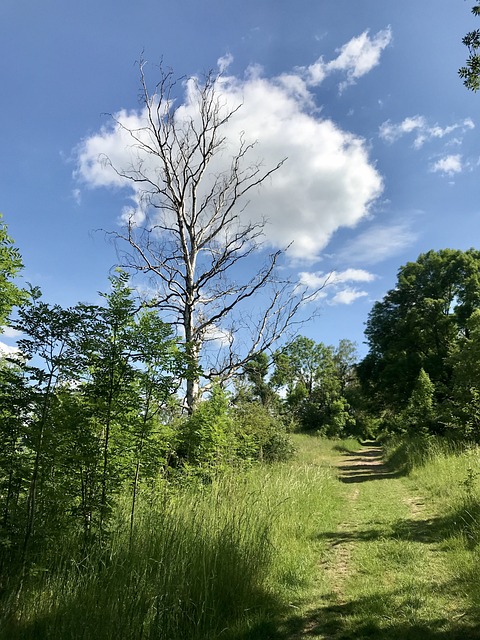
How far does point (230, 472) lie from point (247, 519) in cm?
260

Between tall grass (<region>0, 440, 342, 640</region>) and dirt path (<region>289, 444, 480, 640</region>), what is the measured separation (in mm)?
478

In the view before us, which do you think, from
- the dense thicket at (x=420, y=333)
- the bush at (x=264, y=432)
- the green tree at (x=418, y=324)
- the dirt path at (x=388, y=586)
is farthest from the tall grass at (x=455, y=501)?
the green tree at (x=418, y=324)

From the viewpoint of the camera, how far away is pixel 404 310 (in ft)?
88.3

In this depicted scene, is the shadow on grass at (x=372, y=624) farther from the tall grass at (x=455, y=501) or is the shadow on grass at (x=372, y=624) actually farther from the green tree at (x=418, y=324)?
the green tree at (x=418, y=324)

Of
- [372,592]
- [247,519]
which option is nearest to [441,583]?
[372,592]

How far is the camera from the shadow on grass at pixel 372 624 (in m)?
3.53

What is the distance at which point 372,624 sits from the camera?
377 centimetres

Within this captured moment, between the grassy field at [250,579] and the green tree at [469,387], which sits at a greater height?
the green tree at [469,387]

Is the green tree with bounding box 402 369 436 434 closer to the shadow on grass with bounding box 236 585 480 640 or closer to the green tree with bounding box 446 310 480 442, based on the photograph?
the green tree with bounding box 446 310 480 442

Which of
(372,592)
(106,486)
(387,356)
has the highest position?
(387,356)

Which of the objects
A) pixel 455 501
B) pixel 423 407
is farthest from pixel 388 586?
pixel 423 407

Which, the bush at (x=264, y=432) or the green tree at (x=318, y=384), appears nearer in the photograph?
the bush at (x=264, y=432)

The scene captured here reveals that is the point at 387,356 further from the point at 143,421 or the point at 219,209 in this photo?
the point at 143,421

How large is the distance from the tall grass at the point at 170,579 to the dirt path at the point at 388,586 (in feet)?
1.57
